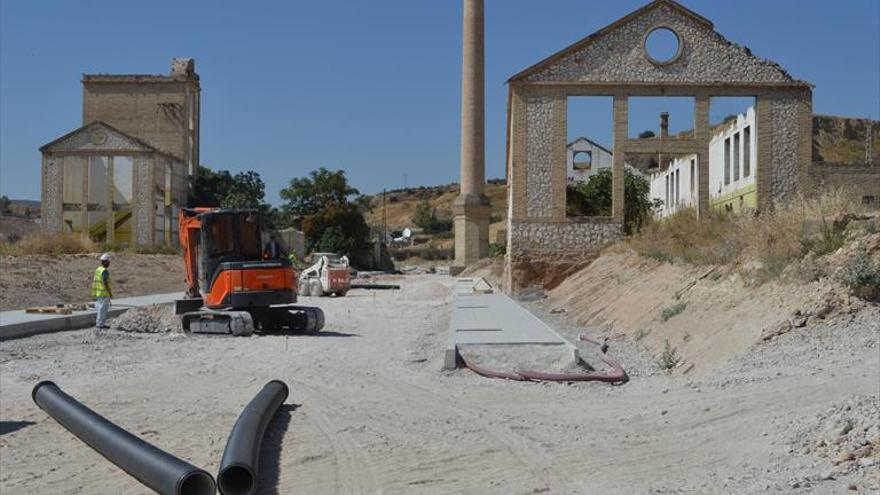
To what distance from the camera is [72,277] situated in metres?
32.8

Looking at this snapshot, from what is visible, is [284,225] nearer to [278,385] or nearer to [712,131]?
[712,131]

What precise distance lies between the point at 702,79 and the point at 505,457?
997 inches

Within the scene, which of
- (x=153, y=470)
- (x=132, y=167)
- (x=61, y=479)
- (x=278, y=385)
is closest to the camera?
(x=153, y=470)

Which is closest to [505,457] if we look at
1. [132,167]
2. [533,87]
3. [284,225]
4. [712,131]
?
[533,87]

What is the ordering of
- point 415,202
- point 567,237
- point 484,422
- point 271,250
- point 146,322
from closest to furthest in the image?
1. point 484,422
2. point 146,322
3. point 271,250
4. point 567,237
5. point 415,202

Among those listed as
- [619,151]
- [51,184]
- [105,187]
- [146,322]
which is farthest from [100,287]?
[51,184]

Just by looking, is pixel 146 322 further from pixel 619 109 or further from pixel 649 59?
pixel 649 59

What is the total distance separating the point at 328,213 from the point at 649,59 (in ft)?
148

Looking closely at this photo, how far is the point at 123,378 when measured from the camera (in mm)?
13219

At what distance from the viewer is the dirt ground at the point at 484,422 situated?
721 cm

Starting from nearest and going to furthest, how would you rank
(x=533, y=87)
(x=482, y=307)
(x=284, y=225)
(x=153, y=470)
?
(x=153, y=470), (x=482, y=307), (x=533, y=87), (x=284, y=225)

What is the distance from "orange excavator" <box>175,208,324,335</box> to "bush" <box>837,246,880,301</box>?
448 inches

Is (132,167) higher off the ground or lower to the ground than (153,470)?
higher

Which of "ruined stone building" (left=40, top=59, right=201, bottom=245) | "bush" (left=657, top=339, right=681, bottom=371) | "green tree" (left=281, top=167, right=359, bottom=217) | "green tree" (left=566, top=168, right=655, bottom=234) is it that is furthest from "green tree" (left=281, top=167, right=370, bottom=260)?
"bush" (left=657, top=339, right=681, bottom=371)
